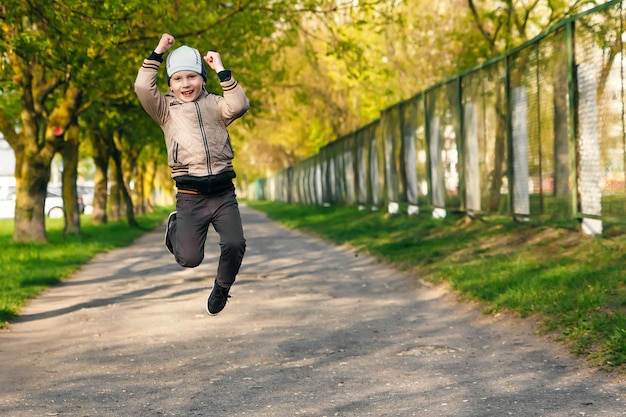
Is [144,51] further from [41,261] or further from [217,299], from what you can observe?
[217,299]

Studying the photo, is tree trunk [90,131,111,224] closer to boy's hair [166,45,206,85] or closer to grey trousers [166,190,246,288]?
grey trousers [166,190,246,288]

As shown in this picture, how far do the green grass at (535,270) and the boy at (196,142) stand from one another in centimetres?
263

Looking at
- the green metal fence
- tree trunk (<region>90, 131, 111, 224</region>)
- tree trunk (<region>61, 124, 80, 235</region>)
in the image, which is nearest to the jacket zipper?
the green metal fence

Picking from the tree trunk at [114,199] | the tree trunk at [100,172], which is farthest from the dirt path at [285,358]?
the tree trunk at [114,199]

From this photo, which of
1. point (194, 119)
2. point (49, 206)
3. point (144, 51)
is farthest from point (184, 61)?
point (49, 206)

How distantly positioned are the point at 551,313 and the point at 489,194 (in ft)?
24.8

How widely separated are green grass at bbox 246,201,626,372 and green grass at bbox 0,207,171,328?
4766 mm

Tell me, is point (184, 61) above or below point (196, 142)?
above

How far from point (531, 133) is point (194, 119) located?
27.4ft

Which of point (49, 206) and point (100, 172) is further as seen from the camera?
point (49, 206)

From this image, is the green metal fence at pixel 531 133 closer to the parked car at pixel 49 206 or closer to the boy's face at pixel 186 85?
the boy's face at pixel 186 85

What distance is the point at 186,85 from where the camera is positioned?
6.14 meters

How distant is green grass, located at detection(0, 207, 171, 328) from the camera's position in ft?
37.6

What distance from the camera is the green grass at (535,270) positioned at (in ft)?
24.7
